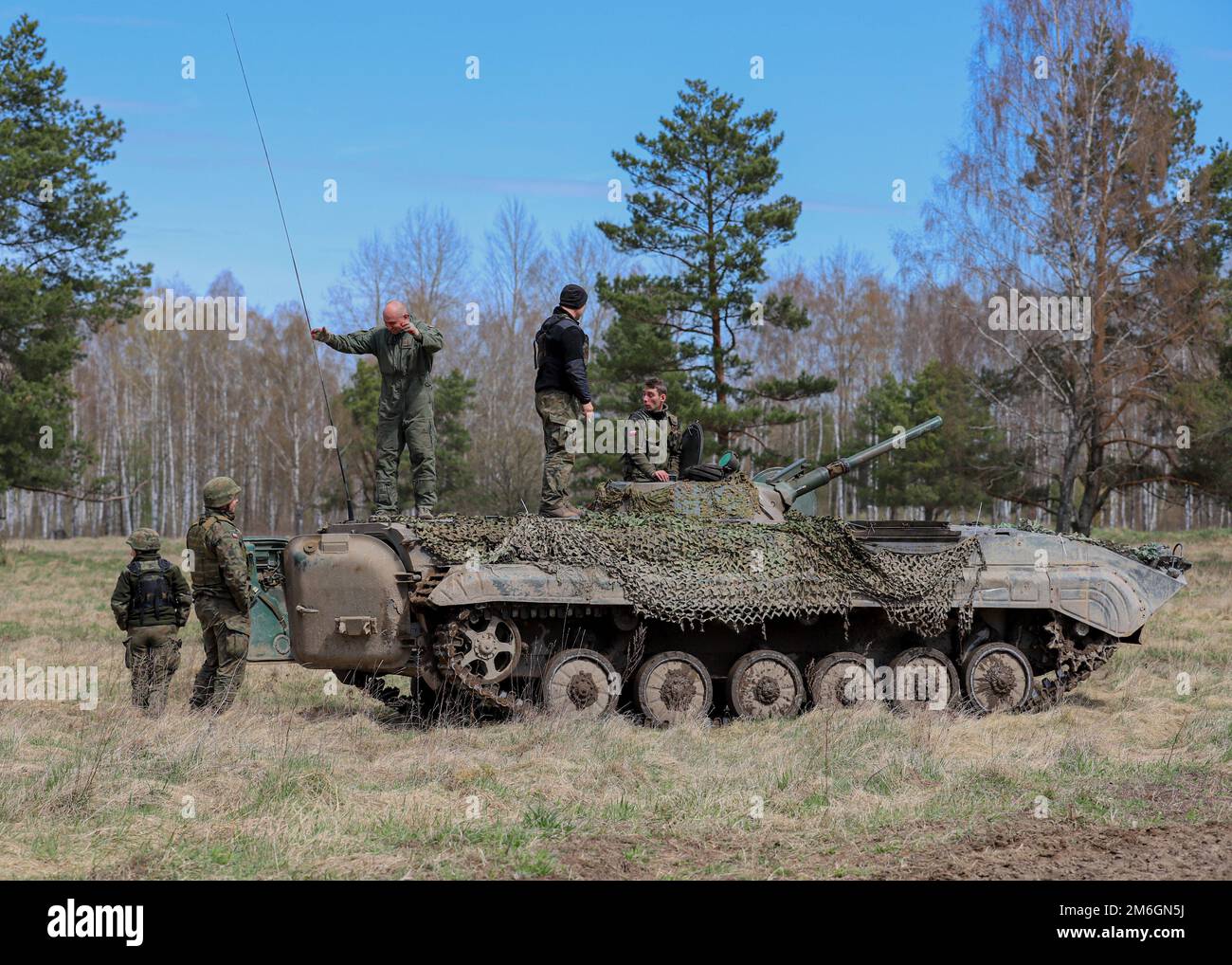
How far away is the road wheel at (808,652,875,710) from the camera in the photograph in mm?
10977

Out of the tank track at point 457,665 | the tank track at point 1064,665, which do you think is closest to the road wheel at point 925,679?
the tank track at point 1064,665

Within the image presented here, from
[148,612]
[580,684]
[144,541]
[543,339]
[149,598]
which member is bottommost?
[580,684]

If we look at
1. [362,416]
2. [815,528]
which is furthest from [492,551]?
[362,416]

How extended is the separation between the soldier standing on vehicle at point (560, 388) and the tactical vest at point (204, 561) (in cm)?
259

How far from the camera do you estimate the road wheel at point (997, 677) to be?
36.8 feet

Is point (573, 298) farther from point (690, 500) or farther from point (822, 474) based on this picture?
point (822, 474)

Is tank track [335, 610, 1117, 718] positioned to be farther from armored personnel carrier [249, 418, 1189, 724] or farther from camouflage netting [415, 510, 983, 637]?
camouflage netting [415, 510, 983, 637]

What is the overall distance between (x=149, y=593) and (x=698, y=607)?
446 cm

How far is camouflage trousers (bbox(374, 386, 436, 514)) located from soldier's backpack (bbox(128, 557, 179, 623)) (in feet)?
6.15

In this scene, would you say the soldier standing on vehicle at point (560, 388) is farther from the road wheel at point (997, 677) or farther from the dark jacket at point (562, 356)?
the road wheel at point (997, 677)

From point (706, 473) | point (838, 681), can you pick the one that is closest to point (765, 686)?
point (838, 681)

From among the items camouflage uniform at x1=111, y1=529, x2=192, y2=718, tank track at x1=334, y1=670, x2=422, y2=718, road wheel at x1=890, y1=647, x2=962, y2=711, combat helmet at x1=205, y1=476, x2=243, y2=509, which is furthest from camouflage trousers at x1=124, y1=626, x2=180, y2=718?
road wheel at x1=890, y1=647, x2=962, y2=711

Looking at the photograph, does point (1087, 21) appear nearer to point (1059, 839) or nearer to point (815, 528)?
point (815, 528)

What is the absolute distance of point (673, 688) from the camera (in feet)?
34.9
